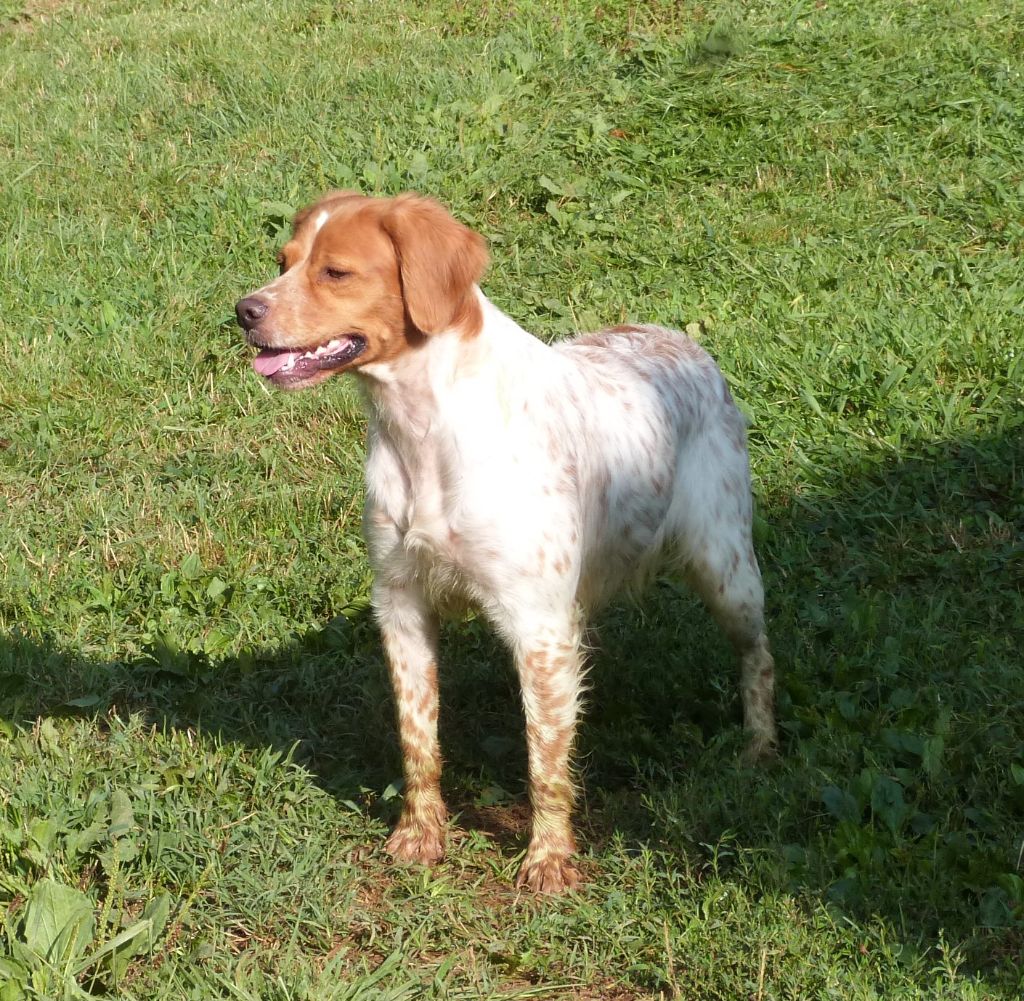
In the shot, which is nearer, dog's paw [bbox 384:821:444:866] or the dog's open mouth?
the dog's open mouth

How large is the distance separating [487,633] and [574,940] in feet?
4.96

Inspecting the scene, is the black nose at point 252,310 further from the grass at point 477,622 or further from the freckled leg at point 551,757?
the grass at point 477,622

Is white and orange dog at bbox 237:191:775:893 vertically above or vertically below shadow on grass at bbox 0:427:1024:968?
above

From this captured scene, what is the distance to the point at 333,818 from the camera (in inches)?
153

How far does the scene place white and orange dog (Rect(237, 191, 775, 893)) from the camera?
A: 343cm

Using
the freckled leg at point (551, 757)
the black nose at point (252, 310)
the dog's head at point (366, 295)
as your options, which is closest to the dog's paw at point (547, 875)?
the freckled leg at point (551, 757)

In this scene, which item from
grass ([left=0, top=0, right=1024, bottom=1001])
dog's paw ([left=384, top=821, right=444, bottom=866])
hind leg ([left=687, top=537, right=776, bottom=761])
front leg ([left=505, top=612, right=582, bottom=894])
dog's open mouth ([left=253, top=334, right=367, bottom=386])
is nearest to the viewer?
grass ([left=0, top=0, right=1024, bottom=1001])

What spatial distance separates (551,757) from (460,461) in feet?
2.78

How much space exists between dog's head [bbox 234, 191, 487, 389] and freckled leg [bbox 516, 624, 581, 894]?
89 cm

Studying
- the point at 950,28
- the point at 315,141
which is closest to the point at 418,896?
the point at 315,141

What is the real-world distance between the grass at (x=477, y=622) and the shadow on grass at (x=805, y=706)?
0.02 meters

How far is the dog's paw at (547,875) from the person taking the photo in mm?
3607

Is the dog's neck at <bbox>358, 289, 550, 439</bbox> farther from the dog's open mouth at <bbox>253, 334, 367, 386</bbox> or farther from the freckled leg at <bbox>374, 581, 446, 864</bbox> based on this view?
the freckled leg at <bbox>374, 581, 446, 864</bbox>

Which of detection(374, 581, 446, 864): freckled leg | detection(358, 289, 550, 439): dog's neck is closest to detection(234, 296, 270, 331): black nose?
detection(358, 289, 550, 439): dog's neck
